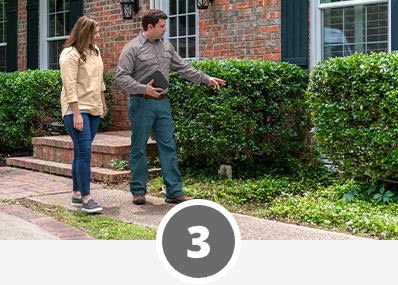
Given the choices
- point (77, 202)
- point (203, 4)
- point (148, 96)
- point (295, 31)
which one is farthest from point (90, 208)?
point (203, 4)

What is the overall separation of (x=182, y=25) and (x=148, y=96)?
3.85 metres

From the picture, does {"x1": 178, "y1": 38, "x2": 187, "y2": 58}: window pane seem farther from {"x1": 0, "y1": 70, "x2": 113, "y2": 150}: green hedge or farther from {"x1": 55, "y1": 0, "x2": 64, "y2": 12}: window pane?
{"x1": 55, "y1": 0, "x2": 64, "y2": 12}: window pane

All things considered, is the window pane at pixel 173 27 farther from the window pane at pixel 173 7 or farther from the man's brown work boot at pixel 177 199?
the man's brown work boot at pixel 177 199

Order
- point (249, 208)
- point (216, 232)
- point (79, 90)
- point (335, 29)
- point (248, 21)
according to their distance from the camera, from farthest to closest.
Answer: point (248, 21)
point (335, 29)
point (249, 208)
point (79, 90)
point (216, 232)

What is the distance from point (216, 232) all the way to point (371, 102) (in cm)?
338

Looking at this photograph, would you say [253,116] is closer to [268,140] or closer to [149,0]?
[268,140]

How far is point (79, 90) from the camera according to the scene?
5797mm

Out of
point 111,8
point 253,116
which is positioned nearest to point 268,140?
Result: point 253,116

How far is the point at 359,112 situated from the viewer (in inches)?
241

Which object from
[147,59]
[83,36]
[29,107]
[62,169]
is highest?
[83,36]

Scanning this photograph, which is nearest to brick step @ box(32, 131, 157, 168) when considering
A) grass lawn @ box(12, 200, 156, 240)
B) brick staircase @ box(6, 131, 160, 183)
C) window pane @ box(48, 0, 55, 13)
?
brick staircase @ box(6, 131, 160, 183)

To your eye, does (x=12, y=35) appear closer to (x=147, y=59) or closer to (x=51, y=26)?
(x=51, y=26)

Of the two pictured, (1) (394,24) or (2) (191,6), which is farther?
(2) (191,6)

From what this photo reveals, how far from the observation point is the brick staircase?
306 inches
